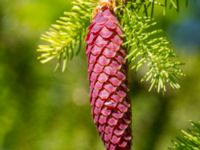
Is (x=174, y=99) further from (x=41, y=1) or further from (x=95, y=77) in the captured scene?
(x=95, y=77)

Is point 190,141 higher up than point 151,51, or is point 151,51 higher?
point 151,51

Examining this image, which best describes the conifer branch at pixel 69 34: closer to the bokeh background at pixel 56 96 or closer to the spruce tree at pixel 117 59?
the spruce tree at pixel 117 59

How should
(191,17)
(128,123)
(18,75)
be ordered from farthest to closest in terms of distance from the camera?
1. (191,17)
2. (18,75)
3. (128,123)

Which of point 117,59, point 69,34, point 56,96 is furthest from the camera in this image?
point 56,96

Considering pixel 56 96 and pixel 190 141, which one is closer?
pixel 190 141

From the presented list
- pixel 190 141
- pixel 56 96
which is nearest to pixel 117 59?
pixel 190 141

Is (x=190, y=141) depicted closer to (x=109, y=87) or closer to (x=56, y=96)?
(x=109, y=87)

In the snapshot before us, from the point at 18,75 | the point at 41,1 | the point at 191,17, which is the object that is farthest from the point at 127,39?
the point at 191,17
